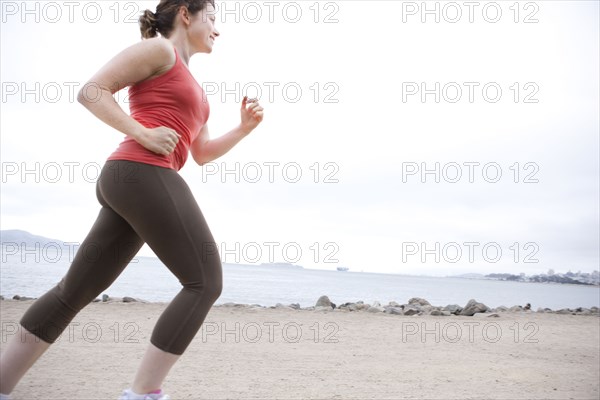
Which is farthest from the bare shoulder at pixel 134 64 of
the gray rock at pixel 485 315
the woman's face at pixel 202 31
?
the gray rock at pixel 485 315

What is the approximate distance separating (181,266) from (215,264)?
120mm

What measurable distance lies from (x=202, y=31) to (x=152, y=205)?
79 centimetres

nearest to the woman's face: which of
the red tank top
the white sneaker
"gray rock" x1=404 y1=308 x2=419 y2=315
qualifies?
the red tank top

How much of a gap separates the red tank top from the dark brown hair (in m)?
0.22

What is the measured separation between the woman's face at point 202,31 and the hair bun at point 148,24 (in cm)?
17

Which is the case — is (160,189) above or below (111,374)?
above

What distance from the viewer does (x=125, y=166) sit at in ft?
6.22

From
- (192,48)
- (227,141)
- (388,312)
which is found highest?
(192,48)

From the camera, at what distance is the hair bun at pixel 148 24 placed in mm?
2217

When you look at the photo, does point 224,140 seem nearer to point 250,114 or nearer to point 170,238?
point 250,114

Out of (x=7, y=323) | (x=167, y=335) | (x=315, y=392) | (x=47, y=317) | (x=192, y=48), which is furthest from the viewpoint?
(x=7, y=323)

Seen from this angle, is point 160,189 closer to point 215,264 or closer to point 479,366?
point 215,264

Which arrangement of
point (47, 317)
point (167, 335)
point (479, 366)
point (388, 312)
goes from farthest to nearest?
point (388, 312), point (479, 366), point (47, 317), point (167, 335)

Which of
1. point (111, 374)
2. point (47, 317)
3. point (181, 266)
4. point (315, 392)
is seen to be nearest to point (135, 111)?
point (181, 266)
